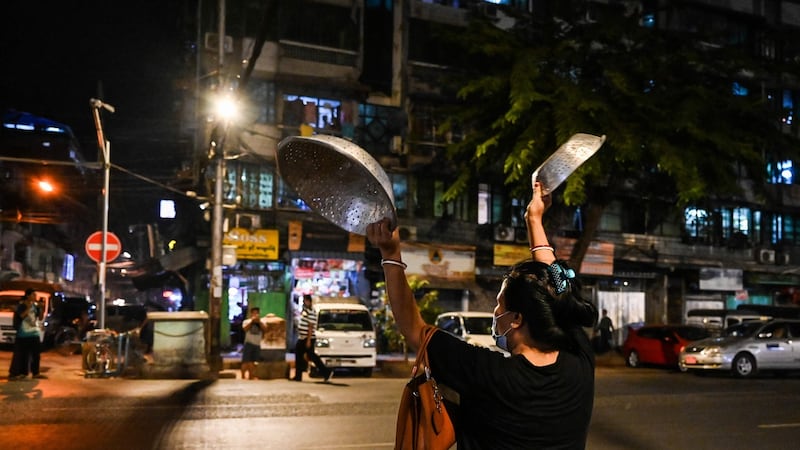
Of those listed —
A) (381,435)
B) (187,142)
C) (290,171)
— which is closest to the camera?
(290,171)

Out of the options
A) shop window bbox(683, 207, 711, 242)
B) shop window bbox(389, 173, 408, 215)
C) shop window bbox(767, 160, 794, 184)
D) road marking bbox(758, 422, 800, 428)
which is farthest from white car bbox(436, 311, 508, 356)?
shop window bbox(767, 160, 794, 184)

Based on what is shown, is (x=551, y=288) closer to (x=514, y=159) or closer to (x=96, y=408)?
(x=96, y=408)

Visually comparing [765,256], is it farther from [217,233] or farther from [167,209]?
[167,209]

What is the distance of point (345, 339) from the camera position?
61.3 feet

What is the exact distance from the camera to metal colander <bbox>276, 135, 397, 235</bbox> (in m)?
2.45

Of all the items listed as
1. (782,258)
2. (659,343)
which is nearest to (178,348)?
(659,343)

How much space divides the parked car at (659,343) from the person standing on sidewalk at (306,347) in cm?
1135

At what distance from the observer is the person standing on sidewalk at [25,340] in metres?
15.5

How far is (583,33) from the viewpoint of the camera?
913 inches

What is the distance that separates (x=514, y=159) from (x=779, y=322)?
29.8 ft

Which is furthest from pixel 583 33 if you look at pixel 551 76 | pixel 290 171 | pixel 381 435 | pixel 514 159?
pixel 290 171

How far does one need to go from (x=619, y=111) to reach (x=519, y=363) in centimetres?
1910

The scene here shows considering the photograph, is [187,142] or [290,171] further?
[187,142]

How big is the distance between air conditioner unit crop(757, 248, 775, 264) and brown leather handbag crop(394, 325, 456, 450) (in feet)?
115
